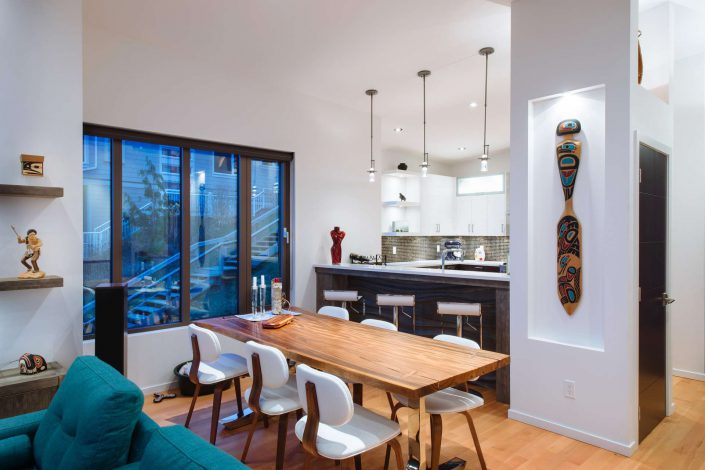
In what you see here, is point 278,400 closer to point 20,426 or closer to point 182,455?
point 20,426

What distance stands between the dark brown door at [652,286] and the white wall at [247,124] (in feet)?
11.2

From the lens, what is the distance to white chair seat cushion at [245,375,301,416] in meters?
2.43

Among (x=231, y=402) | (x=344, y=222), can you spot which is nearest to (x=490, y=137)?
(x=344, y=222)

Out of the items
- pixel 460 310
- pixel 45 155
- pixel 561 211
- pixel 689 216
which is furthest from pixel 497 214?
pixel 45 155

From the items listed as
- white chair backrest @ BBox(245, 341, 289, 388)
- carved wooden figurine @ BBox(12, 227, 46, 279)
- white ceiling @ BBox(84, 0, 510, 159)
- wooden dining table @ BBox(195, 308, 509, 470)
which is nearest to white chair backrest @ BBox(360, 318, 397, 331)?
wooden dining table @ BBox(195, 308, 509, 470)

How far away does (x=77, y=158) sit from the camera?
9.95 feet

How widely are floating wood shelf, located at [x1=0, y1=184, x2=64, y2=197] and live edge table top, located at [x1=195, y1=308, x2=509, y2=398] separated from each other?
1.33m

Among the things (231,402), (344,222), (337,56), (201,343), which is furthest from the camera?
(344,222)

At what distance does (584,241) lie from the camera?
3016mm

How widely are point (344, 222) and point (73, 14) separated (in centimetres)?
352

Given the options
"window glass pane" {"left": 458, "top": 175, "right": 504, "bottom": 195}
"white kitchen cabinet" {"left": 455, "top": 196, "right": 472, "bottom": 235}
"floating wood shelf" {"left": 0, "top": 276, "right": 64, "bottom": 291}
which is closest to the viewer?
"floating wood shelf" {"left": 0, "top": 276, "right": 64, "bottom": 291}

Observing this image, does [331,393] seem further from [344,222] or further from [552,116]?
[344,222]

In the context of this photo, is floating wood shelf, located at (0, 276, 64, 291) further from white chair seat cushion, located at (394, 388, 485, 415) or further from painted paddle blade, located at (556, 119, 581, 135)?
painted paddle blade, located at (556, 119, 581, 135)

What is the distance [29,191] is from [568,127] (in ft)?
12.0
